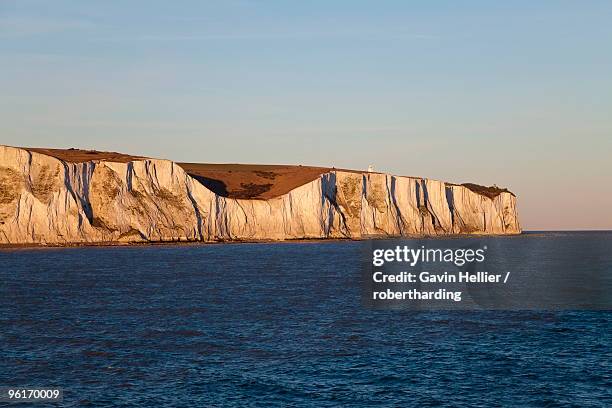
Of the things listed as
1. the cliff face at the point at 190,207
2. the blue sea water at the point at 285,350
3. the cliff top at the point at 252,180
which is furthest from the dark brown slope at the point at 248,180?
the blue sea water at the point at 285,350

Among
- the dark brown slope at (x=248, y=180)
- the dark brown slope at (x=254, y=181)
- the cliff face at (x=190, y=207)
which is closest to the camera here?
the cliff face at (x=190, y=207)

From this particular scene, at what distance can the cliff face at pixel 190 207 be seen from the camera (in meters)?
108

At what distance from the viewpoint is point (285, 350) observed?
1246 inches

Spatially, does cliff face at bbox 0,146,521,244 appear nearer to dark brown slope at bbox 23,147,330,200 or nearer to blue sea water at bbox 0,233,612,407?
dark brown slope at bbox 23,147,330,200

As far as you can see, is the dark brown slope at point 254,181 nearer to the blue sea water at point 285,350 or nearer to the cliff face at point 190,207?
the cliff face at point 190,207

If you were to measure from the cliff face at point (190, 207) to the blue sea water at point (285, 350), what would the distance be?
A: 54.9m

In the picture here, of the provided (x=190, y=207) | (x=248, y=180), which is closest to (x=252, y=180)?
Result: (x=248, y=180)

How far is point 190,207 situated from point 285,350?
95.9m

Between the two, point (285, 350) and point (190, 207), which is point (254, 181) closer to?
point (190, 207)

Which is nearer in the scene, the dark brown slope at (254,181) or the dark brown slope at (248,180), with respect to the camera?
the dark brown slope at (248,180)

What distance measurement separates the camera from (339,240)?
468ft

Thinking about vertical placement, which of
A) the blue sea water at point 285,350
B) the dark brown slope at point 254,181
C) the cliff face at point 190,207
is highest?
the dark brown slope at point 254,181

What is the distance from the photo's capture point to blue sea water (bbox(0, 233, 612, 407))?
81.3 feet

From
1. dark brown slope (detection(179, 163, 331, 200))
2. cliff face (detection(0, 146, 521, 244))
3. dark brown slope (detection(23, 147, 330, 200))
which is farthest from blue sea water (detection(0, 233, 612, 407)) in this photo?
dark brown slope (detection(179, 163, 331, 200))
